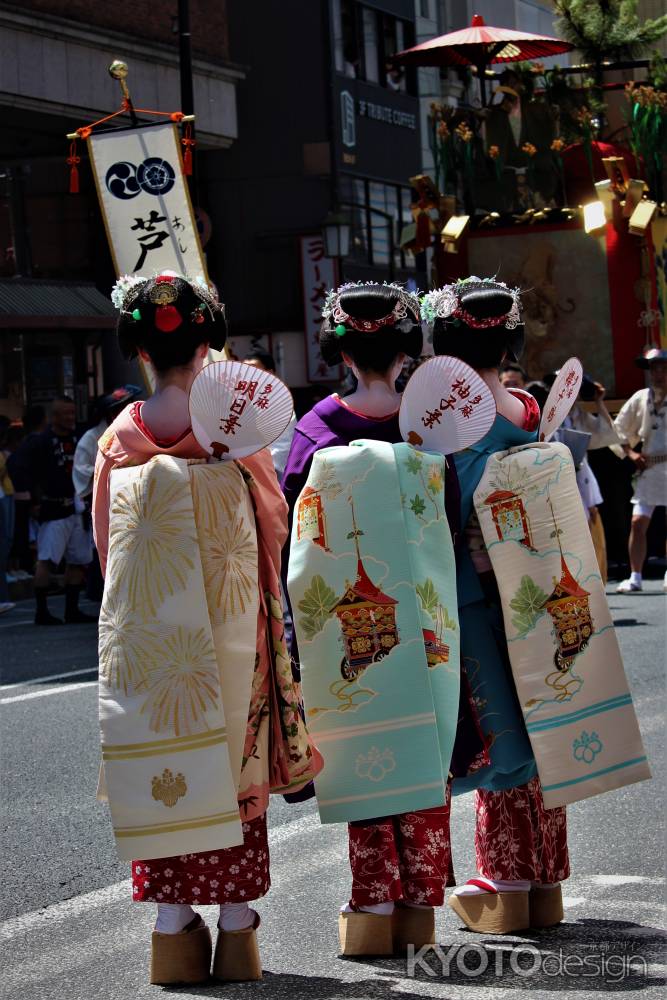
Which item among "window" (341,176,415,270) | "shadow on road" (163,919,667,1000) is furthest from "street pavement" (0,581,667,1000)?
"window" (341,176,415,270)

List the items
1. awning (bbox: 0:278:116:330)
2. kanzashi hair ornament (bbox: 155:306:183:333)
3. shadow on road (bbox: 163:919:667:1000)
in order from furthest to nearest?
awning (bbox: 0:278:116:330) → kanzashi hair ornament (bbox: 155:306:183:333) → shadow on road (bbox: 163:919:667:1000)

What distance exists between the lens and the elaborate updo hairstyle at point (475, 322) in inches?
186

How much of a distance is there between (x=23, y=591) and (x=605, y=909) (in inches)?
438

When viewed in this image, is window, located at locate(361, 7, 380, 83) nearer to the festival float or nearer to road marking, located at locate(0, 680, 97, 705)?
the festival float

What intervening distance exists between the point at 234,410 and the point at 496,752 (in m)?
1.23

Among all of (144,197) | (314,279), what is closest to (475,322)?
(144,197)

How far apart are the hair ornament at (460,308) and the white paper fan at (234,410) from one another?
74 cm

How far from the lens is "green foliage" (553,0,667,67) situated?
16.0 m

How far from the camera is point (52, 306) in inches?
762

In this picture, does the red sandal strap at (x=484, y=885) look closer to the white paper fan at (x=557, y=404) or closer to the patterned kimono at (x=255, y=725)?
the patterned kimono at (x=255, y=725)

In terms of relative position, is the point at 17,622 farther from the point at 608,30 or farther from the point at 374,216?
the point at 374,216

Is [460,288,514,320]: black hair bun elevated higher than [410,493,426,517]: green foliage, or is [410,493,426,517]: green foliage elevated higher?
[460,288,514,320]: black hair bun

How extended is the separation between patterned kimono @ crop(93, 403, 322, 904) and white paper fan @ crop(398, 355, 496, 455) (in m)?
0.42

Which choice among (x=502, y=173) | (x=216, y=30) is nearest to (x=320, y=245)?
(x=216, y=30)
